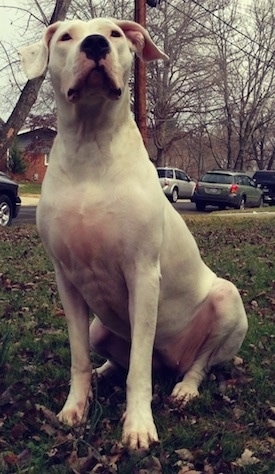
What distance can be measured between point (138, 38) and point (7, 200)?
11590 millimetres

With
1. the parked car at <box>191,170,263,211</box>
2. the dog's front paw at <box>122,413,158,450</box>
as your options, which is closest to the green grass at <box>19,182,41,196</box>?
the parked car at <box>191,170,263,211</box>

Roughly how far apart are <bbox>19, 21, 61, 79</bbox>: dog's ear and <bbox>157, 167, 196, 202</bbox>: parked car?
89.5 feet

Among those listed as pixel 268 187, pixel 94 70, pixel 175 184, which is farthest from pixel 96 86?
pixel 268 187

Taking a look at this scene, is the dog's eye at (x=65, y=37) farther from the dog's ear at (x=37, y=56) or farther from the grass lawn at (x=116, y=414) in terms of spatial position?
the grass lawn at (x=116, y=414)

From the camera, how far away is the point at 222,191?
2556 cm

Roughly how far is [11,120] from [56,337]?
9.63 metres

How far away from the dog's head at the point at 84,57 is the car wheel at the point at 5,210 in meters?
11.5

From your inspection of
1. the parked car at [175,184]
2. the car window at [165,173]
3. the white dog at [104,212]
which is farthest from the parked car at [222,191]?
the white dog at [104,212]

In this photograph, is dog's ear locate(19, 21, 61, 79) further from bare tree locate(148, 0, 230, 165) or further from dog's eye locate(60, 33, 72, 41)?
bare tree locate(148, 0, 230, 165)

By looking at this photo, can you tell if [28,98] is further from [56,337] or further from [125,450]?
[125,450]

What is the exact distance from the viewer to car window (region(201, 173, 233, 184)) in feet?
85.8

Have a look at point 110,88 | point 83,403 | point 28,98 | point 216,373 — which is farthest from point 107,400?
point 28,98

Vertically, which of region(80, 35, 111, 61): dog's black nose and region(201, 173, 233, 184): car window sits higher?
region(80, 35, 111, 61): dog's black nose

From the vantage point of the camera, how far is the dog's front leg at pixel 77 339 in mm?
3314
